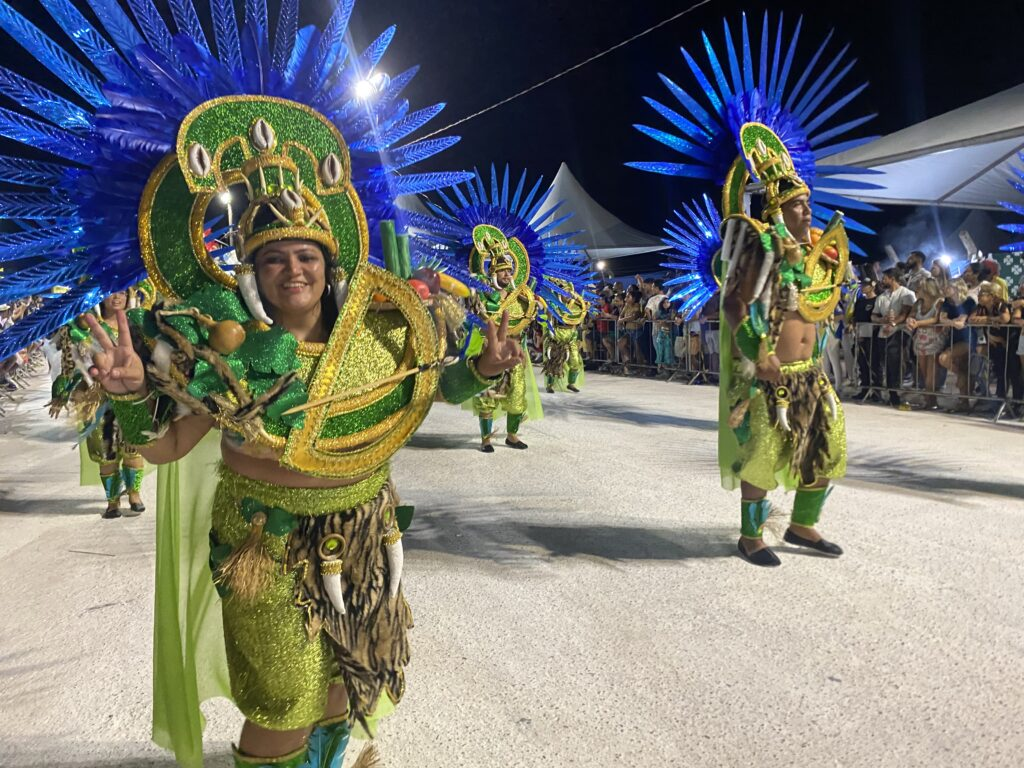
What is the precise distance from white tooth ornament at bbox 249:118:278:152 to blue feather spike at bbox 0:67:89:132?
393mm

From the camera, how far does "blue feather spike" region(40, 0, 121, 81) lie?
162 centimetres

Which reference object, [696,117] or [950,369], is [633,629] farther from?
[950,369]

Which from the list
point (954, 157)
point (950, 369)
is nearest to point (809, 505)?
point (950, 369)

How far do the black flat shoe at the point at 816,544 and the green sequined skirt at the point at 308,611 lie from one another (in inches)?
105

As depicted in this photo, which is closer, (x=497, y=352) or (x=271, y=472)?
(x=271, y=472)

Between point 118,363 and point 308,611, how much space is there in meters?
0.71

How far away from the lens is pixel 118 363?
146cm

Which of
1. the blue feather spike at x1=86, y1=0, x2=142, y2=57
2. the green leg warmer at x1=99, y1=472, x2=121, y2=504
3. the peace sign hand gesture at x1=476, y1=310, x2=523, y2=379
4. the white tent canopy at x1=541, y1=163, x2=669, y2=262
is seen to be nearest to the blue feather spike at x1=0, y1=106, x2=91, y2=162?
the blue feather spike at x1=86, y1=0, x2=142, y2=57

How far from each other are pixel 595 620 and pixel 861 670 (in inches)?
40.2

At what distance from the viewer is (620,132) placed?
64.7ft

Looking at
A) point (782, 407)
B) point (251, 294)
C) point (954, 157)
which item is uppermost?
point (954, 157)

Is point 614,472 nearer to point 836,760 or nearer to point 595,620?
point 595,620

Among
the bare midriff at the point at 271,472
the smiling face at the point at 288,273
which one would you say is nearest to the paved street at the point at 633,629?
the bare midriff at the point at 271,472

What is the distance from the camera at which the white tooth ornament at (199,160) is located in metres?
1.74
